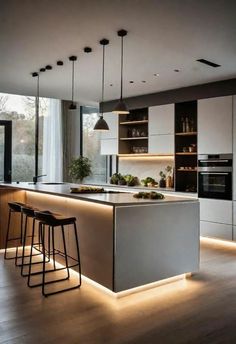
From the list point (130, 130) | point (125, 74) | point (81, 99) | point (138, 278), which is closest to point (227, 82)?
point (125, 74)

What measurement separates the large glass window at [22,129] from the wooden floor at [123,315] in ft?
14.4

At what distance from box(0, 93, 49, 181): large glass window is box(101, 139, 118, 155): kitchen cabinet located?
4.99ft

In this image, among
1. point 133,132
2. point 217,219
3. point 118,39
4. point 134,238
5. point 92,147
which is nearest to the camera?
point 134,238

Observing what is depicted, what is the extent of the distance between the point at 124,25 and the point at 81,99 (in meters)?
4.50

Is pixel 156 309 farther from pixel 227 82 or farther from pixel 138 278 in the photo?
pixel 227 82

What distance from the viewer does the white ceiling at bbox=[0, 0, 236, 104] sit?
3.25 meters

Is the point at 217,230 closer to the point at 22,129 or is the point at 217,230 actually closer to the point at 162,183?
the point at 162,183

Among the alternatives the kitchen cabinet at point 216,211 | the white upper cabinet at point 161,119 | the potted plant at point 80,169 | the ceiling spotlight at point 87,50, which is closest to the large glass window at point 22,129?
the potted plant at point 80,169

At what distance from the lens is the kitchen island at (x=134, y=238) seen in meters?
3.37

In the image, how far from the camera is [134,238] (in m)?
3.46

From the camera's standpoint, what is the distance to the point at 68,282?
3.88m

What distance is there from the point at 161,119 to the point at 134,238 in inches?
156

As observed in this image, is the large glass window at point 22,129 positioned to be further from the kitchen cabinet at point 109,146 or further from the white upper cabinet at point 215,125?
the white upper cabinet at point 215,125

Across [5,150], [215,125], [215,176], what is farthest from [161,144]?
[5,150]
